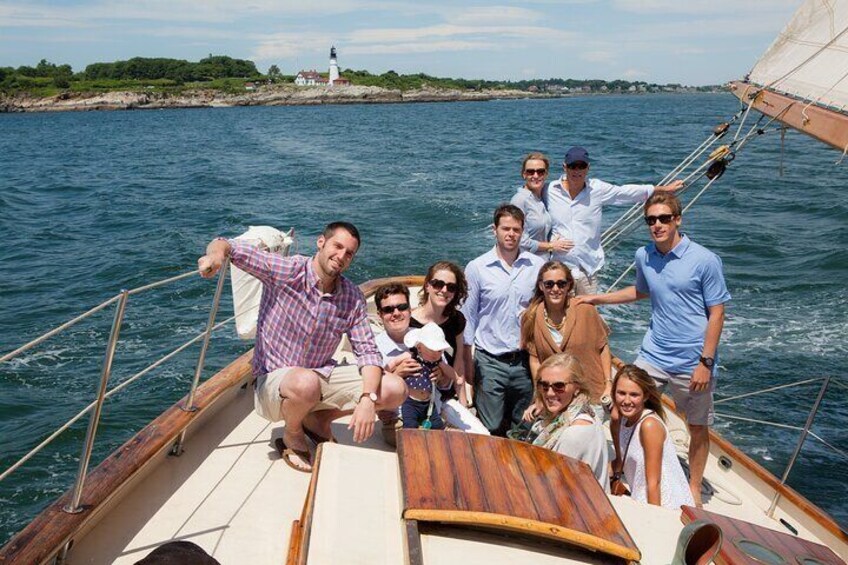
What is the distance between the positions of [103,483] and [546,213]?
3.18 m

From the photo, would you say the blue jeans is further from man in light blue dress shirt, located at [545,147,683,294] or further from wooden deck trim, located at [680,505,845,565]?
wooden deck trim, located at [680,505,845,565]

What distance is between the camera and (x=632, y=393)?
3.47 meters

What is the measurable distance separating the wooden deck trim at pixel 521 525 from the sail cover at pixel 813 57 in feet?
9.70

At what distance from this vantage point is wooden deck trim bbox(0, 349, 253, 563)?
262cm

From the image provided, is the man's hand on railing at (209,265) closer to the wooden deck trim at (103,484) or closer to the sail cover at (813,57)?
the wooden deck trim at (103,484)

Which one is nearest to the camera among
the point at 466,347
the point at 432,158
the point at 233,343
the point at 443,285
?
the point at 443,285

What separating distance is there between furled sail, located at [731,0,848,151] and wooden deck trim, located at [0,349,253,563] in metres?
3.60

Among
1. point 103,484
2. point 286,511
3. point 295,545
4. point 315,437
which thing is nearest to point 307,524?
point 295,545

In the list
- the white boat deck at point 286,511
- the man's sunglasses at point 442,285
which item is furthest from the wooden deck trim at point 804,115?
the man's sunglasses at point 442,285

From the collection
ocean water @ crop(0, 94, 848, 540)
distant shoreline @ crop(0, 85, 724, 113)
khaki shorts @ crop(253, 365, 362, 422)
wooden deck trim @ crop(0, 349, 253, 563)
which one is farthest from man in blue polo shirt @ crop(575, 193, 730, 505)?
distant shoreline @ crop(0, 85, 724, 113)

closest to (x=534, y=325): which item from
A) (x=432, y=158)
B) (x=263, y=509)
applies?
(x=263, y=509)

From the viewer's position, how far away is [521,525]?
2.39 m

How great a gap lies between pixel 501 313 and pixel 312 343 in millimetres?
1137

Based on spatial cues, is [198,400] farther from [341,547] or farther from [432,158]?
[432,158]
